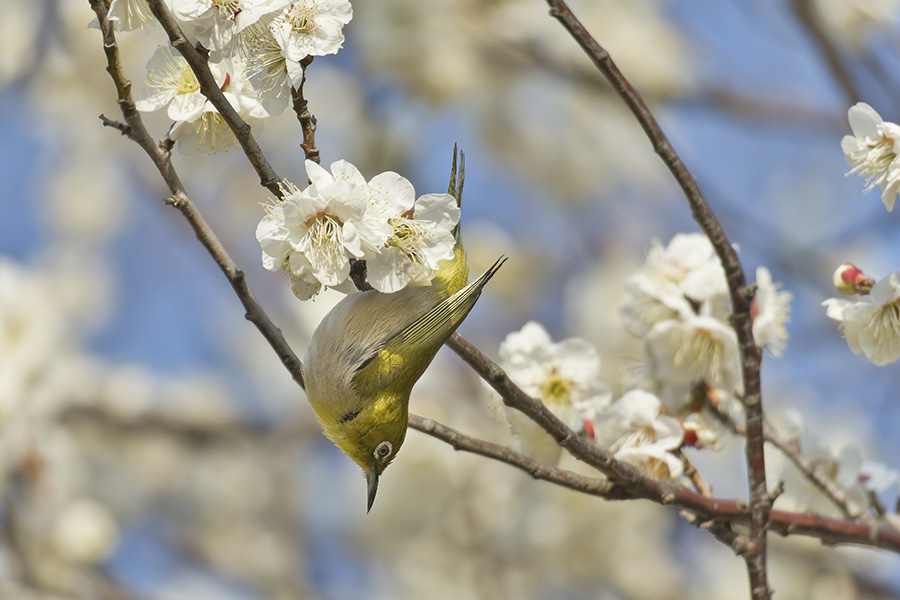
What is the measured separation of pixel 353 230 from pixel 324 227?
40 mm

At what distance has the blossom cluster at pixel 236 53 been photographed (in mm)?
1053

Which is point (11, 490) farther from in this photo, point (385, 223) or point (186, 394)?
point (385, 223)

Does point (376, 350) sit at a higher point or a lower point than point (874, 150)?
lower

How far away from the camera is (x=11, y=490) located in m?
3.04

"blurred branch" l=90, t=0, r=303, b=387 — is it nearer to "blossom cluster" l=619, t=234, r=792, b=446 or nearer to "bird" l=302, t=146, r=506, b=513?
"bird" l=302, t=146, r=506, b=513

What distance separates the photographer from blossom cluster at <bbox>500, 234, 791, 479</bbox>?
1.58m

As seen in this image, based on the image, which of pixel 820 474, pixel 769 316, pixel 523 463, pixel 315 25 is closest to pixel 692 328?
pixel 769 316

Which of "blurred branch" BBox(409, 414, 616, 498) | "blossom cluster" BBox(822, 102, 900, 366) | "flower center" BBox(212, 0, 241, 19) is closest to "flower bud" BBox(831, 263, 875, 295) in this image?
"blossom cluster" BBox(822, 102, 900, 366)

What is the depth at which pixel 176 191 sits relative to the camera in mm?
1216

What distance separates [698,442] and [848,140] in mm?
600

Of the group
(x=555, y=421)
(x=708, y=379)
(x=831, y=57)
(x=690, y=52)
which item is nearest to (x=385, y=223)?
(x=555, y=421)

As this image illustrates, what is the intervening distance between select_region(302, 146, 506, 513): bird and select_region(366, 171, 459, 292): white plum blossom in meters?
0.10

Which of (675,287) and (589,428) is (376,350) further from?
(675,287)

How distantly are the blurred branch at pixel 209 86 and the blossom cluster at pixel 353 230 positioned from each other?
48 millimetres
